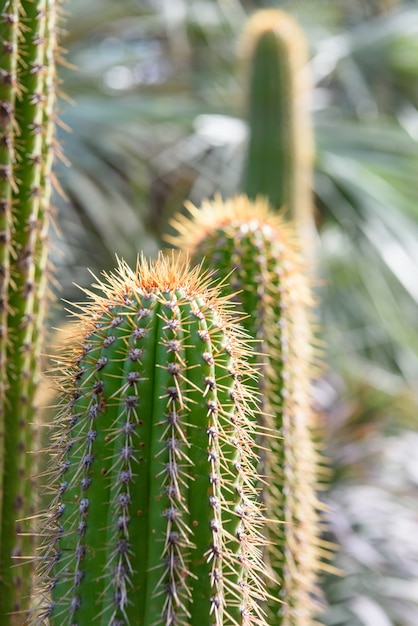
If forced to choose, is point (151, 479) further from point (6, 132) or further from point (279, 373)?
point (6, 132)

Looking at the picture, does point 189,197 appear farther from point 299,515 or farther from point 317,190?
point 299,515

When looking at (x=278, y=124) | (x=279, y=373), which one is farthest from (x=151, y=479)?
(x=278, y=124)

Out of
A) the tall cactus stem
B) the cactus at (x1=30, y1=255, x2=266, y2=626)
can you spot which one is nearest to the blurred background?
the tall cactus stem

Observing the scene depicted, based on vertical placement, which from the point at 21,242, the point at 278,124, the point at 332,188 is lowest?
the point at 21,242

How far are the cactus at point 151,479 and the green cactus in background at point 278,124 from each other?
1.97 metres

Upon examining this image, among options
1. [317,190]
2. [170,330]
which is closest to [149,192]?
[317,190]

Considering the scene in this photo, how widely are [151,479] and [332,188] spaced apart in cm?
331

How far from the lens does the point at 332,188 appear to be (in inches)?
160

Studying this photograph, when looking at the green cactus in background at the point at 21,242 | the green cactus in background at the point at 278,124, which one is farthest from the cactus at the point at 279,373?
the green cactus in background at the point at 278,124

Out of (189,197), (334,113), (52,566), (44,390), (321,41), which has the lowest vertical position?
(52,566)

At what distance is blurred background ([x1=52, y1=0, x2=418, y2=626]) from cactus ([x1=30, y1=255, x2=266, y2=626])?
182 centimetres

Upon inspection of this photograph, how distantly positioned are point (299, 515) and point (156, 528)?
20.0 inches

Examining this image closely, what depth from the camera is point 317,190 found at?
163 inches

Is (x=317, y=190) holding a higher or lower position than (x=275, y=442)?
higher
